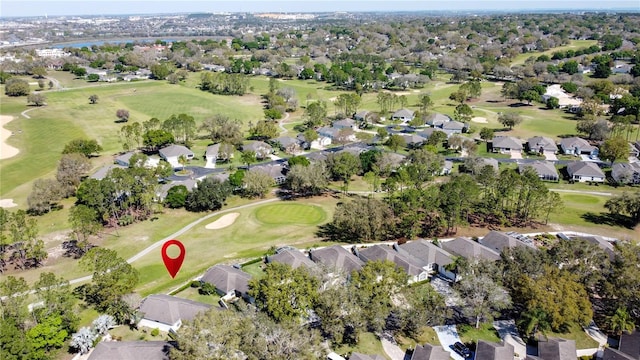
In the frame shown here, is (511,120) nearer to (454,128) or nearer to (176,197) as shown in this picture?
(454,128)

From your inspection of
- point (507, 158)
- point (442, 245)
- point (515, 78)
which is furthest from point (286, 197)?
point (515, 78)

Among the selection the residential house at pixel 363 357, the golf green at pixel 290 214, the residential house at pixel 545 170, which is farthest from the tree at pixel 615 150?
the residential house at pixel 363 357

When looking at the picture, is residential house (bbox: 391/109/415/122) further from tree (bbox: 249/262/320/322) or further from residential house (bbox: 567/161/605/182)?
tree (bbox: 249/262/320/322)

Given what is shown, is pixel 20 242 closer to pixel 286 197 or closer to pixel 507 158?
pixel 286 197

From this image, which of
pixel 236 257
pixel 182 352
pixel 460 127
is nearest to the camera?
pixel 182 352

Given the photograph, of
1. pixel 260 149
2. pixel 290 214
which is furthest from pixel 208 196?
pixel 260 149

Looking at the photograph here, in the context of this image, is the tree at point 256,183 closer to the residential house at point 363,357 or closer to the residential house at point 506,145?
the residential house at point 363,357
